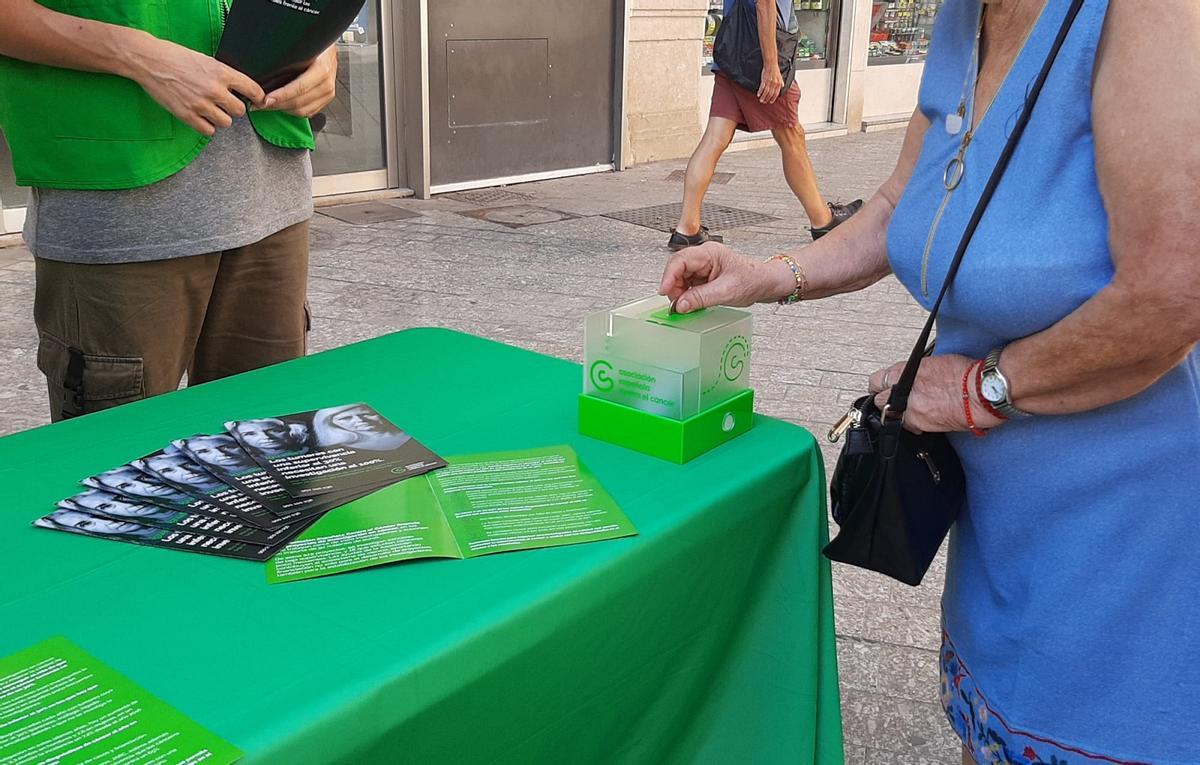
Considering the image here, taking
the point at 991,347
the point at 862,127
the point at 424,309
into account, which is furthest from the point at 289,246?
the point at 862,127

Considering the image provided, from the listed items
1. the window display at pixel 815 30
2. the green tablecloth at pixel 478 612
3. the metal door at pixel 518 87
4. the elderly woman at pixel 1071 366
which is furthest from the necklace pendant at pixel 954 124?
the window display at pixel 815 30

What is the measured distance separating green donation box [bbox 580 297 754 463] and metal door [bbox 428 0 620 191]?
19.2ft

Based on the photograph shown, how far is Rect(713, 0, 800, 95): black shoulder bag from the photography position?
564cm

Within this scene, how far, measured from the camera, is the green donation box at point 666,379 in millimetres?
1480

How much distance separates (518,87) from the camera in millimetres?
7598

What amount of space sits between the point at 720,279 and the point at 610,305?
10.9 feet

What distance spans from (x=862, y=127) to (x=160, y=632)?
36.1ft

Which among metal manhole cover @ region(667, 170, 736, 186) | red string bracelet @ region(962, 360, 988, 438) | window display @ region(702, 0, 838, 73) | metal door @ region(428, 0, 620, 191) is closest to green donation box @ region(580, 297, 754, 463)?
red string bracelet @ region(962, 360, 988, 438)

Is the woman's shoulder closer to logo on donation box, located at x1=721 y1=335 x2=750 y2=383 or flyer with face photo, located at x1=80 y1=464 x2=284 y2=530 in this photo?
logo on donation box, located at x1=721 y1=335 x2=750 y2=383

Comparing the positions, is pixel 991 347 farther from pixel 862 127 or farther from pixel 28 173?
pixel 862 127

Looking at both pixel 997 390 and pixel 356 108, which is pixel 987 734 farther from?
pixel 356 108

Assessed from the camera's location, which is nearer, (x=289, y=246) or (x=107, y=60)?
(x=107, y=60)

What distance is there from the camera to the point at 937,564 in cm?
288

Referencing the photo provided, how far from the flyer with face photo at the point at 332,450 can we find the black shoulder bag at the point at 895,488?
547 mm
